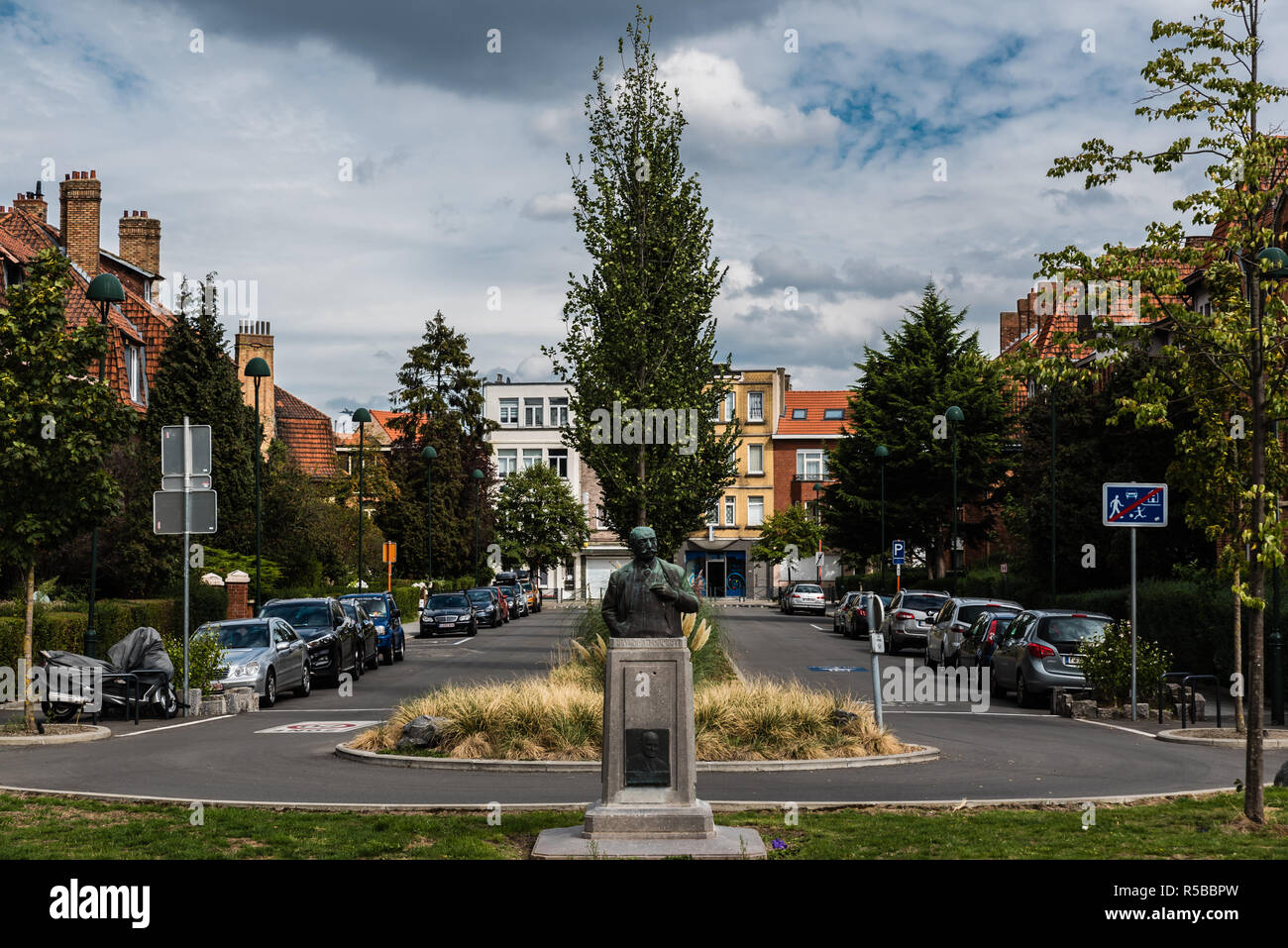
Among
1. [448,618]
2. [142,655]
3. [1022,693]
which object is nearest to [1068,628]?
[1022,693]

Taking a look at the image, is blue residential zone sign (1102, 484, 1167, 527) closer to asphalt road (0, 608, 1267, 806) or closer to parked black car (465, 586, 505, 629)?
asphalt road (0, 608, 1267, 806)

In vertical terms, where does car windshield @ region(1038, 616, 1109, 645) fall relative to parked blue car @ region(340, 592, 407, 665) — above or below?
above

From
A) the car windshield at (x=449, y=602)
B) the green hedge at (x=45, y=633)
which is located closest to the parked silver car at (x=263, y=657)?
the green hedge at (x=45, y=633)

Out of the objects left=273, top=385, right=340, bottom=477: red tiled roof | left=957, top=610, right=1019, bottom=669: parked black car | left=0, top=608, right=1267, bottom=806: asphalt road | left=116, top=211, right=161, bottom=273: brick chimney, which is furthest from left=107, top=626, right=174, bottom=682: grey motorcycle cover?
left=273, top=385, right=340, bottom=477: red tiled roof

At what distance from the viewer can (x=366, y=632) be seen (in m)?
31.5

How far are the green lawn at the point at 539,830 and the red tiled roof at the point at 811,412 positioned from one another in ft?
274

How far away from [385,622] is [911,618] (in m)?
13.4

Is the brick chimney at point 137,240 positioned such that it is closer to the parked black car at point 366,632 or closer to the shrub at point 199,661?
the parked black car at point 366,632

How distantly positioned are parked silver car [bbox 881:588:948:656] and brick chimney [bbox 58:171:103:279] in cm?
3092

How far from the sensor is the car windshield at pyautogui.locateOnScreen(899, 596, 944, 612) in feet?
127

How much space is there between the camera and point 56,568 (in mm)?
34438

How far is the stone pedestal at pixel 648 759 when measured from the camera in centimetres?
948
